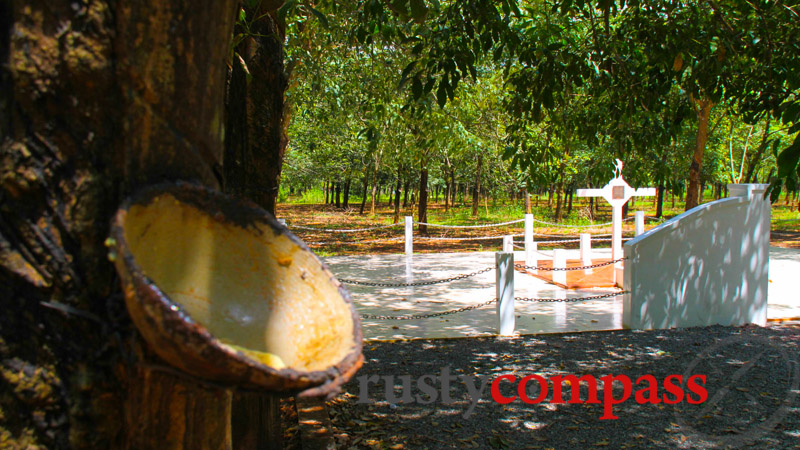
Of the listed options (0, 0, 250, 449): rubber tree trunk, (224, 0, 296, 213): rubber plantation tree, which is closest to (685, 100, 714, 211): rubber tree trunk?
(224, 0, 296, 213): rubber plantation tree

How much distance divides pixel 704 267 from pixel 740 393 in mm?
2722

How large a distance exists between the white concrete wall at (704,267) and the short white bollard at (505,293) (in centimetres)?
153

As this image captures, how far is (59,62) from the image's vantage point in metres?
1.25

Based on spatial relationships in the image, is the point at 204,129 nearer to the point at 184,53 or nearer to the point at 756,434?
the point at 184,53

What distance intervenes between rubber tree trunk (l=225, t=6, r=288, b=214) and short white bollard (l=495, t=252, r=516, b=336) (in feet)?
12.7

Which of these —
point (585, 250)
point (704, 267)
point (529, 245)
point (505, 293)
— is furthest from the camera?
point (529, 245)

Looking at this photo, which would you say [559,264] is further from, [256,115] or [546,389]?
[256,115]

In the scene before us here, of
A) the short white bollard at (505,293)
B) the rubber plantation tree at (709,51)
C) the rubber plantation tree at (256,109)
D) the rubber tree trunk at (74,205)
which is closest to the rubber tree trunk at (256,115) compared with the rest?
the rubber plantation tree at (256,109)

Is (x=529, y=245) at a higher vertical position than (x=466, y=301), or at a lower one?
higher

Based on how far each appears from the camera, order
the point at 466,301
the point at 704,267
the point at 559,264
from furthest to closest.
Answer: the point at 559,264, the point at 466,301, the point at 704,267

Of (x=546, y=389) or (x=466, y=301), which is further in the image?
(x=466, y=301)

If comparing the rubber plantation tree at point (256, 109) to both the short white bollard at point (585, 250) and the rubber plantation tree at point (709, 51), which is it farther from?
the short white bollard at point (585, 250)

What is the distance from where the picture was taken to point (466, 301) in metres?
9.19

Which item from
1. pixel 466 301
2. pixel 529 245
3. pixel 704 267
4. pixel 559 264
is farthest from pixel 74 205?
pixel 529 245
